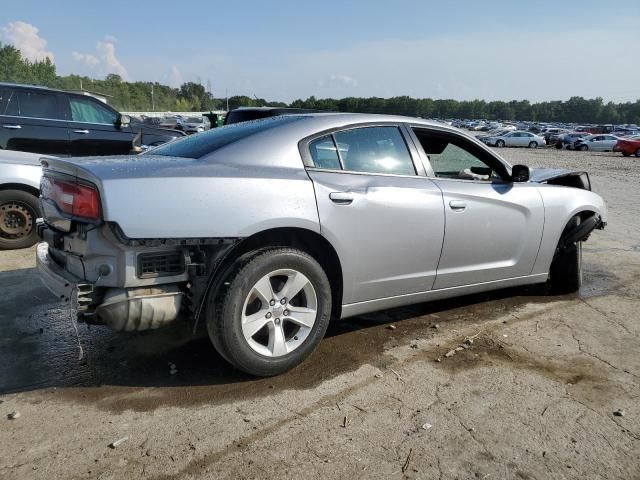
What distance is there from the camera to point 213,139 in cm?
364

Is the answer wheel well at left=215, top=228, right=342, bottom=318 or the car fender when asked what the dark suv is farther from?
the car fender

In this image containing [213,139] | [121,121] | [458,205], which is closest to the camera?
[213,139]

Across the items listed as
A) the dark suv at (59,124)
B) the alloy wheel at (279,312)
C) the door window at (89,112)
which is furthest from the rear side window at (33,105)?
the alloy wheel at (279,312)

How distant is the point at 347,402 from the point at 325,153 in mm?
1593

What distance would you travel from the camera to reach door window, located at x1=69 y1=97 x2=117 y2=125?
846 centimetres

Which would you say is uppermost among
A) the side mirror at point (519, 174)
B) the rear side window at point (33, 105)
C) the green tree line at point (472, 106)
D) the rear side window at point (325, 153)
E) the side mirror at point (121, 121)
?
the green tree line at point (472, 106)

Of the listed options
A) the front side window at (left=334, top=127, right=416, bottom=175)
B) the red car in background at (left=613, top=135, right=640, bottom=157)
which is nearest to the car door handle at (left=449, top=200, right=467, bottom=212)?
the front side window at (left=334, top=127, right=416, bottom=175)

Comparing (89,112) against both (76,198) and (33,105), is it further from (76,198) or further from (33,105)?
(76,198)

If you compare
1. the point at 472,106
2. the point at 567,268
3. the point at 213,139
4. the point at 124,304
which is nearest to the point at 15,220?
the point at 213,139

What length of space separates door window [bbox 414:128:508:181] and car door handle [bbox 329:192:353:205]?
3.49 feet

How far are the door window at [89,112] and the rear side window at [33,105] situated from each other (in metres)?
0.26

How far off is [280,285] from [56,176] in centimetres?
153

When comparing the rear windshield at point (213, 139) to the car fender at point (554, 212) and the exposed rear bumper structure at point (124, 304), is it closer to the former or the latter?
the exposed rear bumper structure at point (124, 304)

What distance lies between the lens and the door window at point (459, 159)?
4195 millimetres
